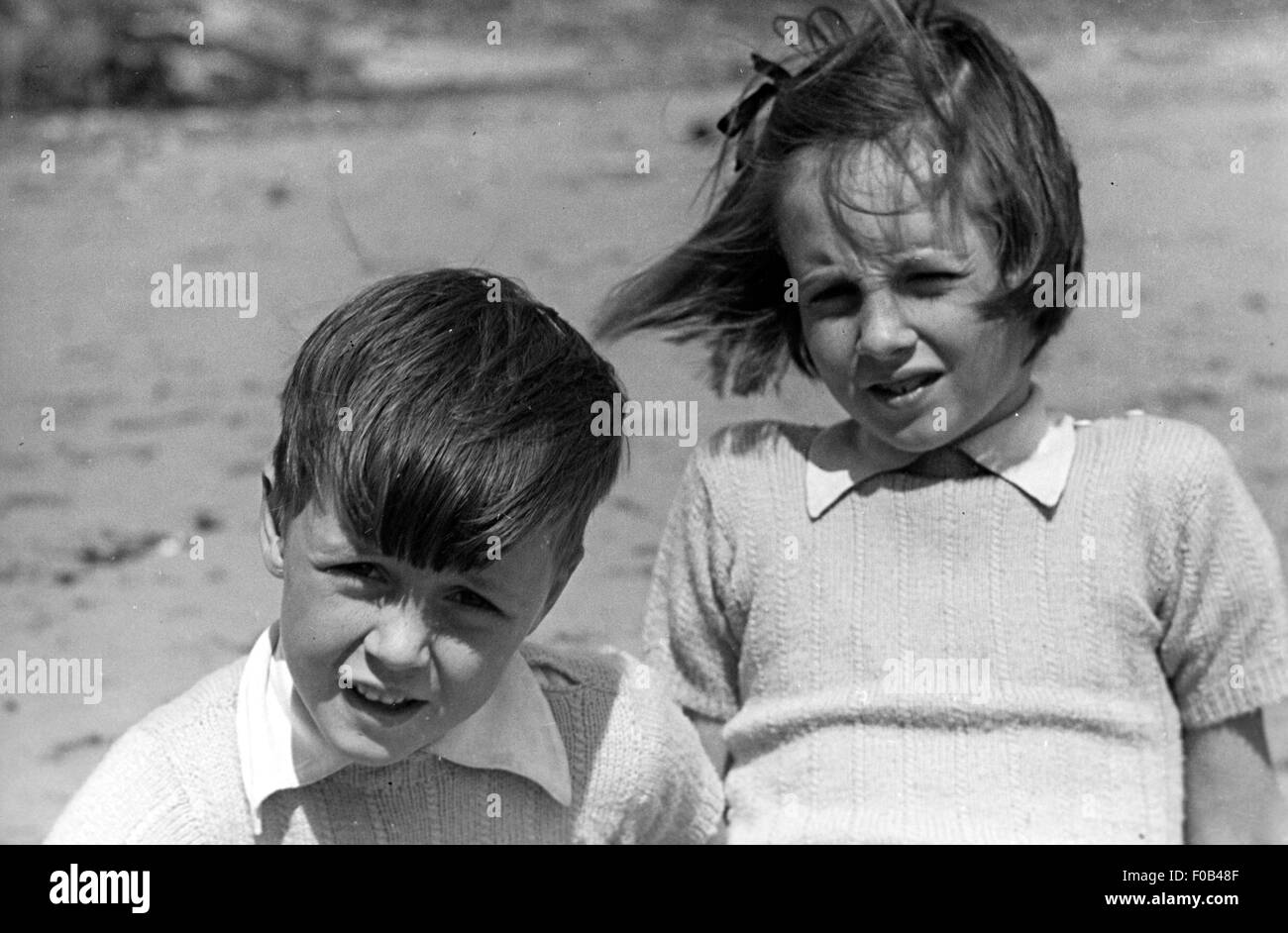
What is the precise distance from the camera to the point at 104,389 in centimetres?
466

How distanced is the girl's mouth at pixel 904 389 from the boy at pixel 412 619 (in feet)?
1.36

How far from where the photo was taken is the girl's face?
214cm

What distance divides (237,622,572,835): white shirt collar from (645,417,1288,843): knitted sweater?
0.39m

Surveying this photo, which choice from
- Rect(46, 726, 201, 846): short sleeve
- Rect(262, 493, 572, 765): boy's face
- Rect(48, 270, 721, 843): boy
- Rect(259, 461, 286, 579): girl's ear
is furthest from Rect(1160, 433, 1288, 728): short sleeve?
Rect(46, 726, 201, 846): short sleeve

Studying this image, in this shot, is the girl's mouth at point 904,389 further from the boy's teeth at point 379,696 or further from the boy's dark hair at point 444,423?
the boy's teeth at point 379,696

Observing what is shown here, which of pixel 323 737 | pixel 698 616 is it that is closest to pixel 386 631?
pixel 323 737

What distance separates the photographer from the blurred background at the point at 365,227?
10.2 ft

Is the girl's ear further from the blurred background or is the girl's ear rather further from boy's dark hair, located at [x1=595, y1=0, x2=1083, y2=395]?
boy's dark hair, located at [x1=595, y1=0, x2=1083, y2=395]

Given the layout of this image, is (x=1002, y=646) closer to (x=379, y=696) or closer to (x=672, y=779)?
(x=672, y=779)

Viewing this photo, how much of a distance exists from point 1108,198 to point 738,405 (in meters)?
2.42

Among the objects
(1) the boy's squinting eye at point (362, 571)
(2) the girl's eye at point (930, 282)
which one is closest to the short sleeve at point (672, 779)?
(1) the boy's squinting eye at point (362, 571)
